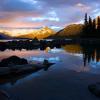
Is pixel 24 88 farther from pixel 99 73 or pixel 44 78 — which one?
pixel 99 73

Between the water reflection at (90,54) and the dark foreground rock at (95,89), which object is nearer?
the dark foreground rock at (95,89)

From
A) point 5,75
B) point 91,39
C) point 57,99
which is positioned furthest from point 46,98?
point 91,39

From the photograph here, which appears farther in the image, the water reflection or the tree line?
the tree line

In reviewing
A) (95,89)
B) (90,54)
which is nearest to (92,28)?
(90,54)

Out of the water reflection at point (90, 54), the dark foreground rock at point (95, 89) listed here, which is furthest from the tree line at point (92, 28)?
the dark foreground rock at point (95, 89)

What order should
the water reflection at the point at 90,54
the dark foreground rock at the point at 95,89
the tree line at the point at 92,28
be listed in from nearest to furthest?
the dark foreground rock at the point at 95,89 → the water reflection at the point at 90,54 → the tree line at the point at 92,28

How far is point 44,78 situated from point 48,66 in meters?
7.71

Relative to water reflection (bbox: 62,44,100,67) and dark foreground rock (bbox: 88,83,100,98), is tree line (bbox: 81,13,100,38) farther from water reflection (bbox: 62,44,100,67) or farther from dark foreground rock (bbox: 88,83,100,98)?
dark foreground rock (bbox: 88,83,100,98)

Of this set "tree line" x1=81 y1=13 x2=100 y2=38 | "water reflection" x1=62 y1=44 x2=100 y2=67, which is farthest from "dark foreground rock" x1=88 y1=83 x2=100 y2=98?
"tree line" x1=81 y1=13 x2=100 y2=38

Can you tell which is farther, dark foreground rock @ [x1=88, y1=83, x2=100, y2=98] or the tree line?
the tree line

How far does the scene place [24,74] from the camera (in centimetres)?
2827

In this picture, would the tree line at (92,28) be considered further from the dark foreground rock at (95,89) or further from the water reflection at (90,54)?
the dark foreground rock at (95,89)

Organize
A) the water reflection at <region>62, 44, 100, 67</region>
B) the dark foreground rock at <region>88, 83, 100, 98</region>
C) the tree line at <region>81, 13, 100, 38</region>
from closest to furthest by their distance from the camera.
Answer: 1. the dark foreground rock at <region>88, 83, 100, 98</region>
2. the water reflection at <region>62, 44, 100, 67</region>
3. the tree line at <region>81, 13, 100, 38</region>

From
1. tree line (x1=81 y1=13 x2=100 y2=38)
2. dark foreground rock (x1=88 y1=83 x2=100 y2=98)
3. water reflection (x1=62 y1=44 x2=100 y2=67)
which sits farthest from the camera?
tree line (x1=81 y1=13 x2=100 y2=38)
